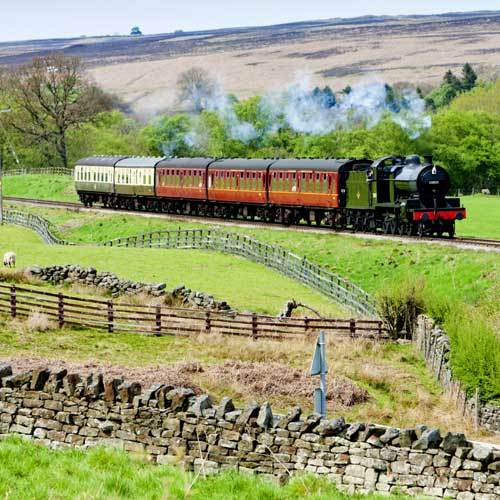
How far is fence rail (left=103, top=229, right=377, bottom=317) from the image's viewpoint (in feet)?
133

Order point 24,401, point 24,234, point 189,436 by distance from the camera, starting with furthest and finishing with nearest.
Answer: point 24,234
point 24,401
point 189,436

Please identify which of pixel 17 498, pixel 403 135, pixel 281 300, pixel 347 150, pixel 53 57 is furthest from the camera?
pixel 53 57

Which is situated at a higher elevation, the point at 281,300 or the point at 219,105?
the point at 219,105

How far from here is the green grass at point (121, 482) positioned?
13.5m

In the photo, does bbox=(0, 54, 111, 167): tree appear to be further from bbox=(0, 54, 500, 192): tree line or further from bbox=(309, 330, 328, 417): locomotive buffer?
bbox=(309, 330, 328, 417): locomotive buffer

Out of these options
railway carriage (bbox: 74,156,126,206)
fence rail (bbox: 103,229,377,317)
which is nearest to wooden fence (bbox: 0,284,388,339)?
fence rail (bbox: 103,229,377,317)

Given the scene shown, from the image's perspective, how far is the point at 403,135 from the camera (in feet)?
331

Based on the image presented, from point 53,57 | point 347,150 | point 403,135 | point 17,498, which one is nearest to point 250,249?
point 17,498

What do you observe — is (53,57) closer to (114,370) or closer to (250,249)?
(250,249)

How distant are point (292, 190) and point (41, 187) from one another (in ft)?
141

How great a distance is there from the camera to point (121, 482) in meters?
13.8

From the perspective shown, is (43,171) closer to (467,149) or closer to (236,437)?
(467,149)

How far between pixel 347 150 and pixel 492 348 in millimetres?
85493

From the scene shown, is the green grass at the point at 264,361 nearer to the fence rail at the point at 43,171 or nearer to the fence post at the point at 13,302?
the fence post at the point at 13,302
